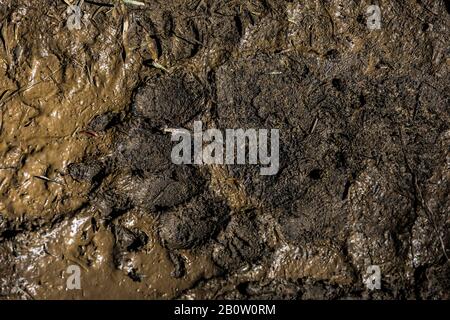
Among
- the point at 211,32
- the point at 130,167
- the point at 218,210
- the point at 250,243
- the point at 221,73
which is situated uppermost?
the point at 211,32

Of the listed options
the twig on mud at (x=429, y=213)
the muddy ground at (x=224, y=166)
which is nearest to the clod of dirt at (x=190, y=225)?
the muddy ground at (x=224, y=166)

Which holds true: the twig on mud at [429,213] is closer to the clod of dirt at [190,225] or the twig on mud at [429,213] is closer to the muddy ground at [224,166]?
the muddy ground at [224,166]

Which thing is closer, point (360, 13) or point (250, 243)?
point (250, 243)

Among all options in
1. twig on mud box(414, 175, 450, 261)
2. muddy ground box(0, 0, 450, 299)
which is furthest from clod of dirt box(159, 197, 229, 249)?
twig on mud box(414, 175, 450, 261)

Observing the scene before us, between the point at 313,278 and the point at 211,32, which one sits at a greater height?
the point at 211,32

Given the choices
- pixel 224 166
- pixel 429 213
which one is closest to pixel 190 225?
pixel 224 166

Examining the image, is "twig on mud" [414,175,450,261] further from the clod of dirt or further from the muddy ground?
the clod of dirt

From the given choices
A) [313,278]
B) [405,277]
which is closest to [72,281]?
[313,278]

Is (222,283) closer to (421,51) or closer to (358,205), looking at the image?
(358,205)
